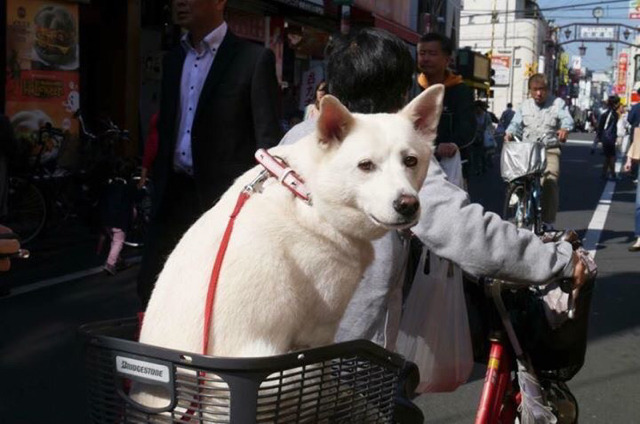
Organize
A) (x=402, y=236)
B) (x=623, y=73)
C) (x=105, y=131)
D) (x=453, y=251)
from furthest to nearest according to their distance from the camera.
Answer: (x=623, y=73) < (x=105, y=131) < (x=402, y=236) < (x=453, y=251)

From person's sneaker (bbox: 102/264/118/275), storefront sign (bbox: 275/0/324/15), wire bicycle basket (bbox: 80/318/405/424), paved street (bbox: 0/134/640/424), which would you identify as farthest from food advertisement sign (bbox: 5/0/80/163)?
wire bicycle basket (bbox: 80/318/405/424)

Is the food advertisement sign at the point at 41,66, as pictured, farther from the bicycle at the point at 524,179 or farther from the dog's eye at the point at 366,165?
the dog's eye at the point at 366,165

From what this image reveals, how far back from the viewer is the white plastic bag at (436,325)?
2484mm

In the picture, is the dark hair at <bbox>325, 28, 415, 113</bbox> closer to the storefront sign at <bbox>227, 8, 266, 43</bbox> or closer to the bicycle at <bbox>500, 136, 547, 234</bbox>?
the bicycle at <bbox>500, 136, 547, 234</bbox>

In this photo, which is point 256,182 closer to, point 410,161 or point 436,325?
point 410,161

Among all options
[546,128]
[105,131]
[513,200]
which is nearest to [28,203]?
[105,131]

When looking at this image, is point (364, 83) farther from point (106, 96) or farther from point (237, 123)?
point (106, 96)

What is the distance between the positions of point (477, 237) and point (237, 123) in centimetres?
169

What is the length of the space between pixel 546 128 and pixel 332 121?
9.49 metres

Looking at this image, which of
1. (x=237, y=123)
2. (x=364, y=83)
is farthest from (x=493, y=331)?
(x=237, y=123)

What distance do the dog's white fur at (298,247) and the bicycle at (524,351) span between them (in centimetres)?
90

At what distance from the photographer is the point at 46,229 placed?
396 inches

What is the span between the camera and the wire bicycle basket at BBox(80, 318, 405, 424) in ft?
5.06

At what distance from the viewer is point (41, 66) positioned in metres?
12.5
